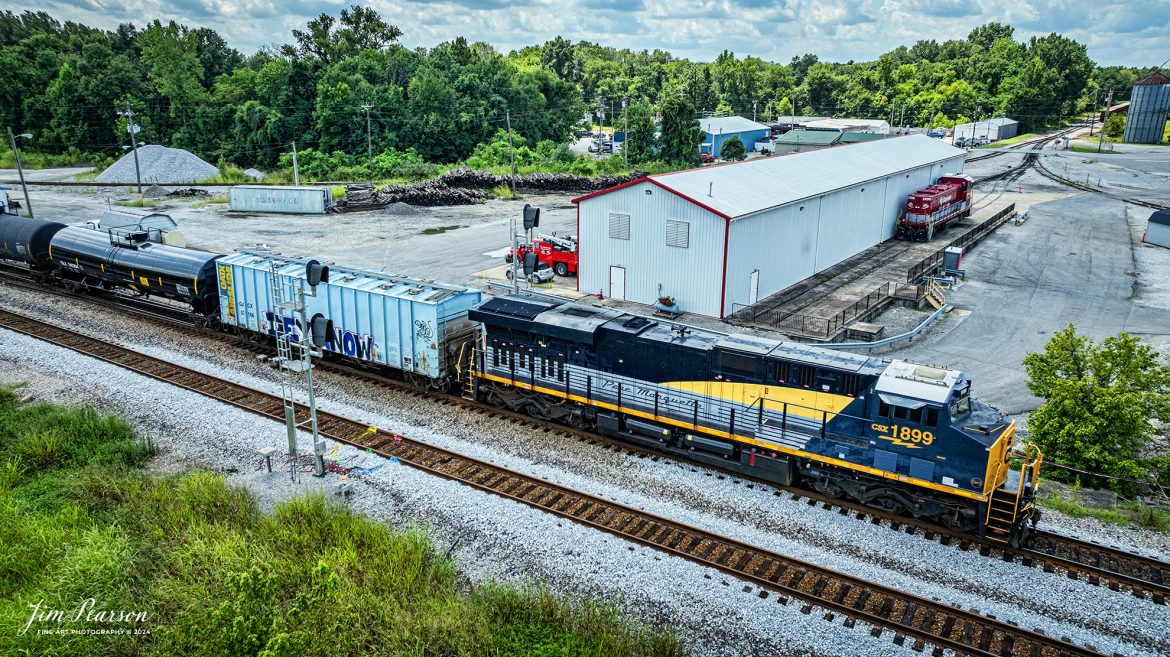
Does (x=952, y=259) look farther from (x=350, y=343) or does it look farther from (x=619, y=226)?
(x=350, y=343)

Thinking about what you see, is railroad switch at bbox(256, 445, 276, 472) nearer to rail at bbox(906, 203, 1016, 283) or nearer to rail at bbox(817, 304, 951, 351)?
rail at bbox(817, 304, 951, 351)

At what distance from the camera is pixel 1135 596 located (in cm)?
1425

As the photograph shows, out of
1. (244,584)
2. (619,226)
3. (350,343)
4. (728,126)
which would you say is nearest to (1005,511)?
(244,584)

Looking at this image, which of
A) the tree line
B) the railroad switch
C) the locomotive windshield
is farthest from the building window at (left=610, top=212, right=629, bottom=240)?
the tree line

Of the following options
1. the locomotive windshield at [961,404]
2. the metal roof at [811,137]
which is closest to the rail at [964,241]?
the locomotive windshield at [961,404]

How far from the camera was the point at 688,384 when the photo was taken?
1920 centimetres

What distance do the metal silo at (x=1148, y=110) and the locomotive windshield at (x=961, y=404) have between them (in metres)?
119

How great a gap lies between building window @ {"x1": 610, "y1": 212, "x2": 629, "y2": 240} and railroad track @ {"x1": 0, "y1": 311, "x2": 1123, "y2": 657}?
17.0 metres

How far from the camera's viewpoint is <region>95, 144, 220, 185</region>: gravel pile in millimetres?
74375

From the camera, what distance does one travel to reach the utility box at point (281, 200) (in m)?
58.2

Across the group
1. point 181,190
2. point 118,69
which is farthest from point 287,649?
point 118,69

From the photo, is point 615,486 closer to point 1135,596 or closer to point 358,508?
point 358,508

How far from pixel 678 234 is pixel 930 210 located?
2597 centimetres

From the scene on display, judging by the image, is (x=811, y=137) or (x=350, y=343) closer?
(x=350, y=343)
